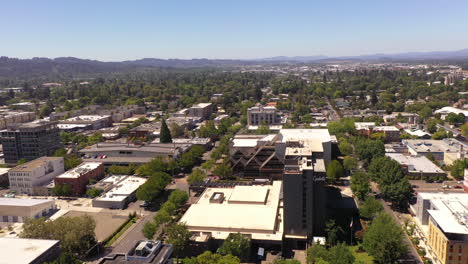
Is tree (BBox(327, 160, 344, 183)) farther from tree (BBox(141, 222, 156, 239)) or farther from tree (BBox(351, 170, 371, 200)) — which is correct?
tree (BBox(141, 222, 156, 239))

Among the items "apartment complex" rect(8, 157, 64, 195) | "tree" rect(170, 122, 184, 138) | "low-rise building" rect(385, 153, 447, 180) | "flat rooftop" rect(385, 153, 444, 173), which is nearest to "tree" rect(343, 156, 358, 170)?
"flat rooftop" rect(385, 153, 444, 173)

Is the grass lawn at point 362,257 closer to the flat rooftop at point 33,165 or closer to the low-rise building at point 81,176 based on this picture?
the low-rise building at point 81,176

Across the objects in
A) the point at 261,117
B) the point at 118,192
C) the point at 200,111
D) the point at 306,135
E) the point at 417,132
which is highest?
the point at 306,135

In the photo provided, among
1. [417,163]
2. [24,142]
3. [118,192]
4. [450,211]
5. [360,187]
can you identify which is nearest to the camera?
[450,211]

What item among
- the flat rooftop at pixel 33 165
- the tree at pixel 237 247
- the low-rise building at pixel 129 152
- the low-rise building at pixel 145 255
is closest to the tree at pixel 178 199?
the tree at pixel 237 247

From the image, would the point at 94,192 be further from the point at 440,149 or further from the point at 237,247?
the point at 440,149

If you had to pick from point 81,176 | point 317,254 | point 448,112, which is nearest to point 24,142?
point 81,176
